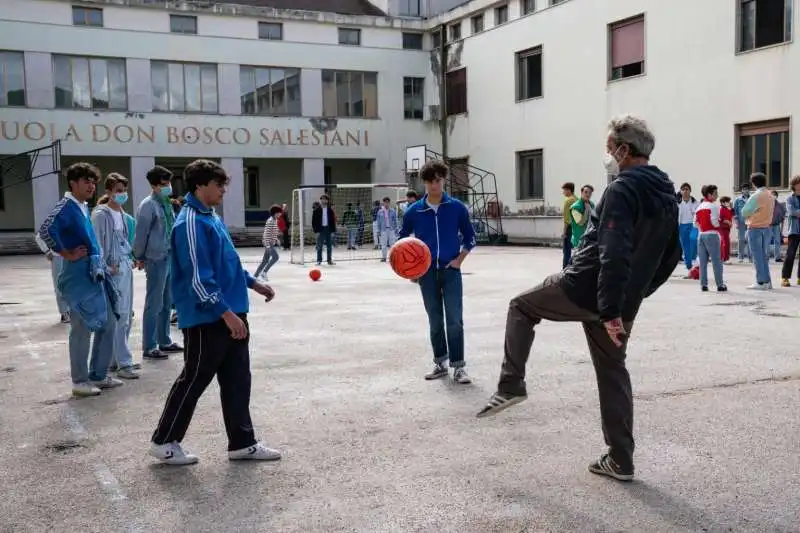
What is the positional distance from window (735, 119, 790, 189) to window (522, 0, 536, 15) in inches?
392

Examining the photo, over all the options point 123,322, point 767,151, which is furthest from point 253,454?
point 767,151

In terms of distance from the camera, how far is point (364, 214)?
32.8 meters

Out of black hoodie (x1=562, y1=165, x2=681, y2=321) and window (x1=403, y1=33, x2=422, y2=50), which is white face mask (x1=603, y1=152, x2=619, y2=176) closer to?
black hoodie (x1=562, y1=165, x2=681, y2=321)

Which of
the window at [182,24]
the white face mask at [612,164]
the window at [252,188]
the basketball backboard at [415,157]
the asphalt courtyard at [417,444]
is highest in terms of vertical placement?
the window at [182,24]

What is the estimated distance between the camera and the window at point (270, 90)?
3203 centimetres

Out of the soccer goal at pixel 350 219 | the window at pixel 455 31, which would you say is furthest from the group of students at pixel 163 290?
the window at pixel 455 31

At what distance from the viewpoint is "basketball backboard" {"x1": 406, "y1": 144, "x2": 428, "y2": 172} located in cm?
3172

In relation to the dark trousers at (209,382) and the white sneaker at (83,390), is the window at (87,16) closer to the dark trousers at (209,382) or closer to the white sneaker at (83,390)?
the white sneaker at (83,390)

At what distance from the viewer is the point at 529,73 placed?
28.7 m

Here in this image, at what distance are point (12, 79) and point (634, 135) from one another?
29758 mm

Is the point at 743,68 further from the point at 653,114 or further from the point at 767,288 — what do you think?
the point at 767,288

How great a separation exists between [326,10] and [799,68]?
21428 mm

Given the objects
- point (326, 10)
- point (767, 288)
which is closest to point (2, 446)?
point (767, 288)

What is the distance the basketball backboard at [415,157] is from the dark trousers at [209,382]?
27179 millimetres
